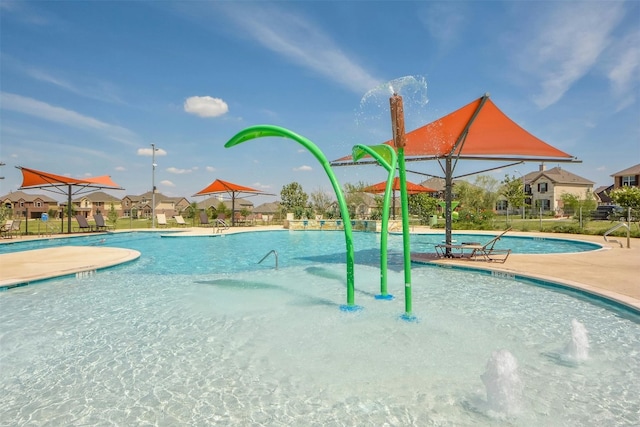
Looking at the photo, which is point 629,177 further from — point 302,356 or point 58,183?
point 58,183

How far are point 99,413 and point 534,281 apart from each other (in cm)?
834

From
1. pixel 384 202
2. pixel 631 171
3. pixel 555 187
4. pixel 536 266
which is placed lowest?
pixel 536 266

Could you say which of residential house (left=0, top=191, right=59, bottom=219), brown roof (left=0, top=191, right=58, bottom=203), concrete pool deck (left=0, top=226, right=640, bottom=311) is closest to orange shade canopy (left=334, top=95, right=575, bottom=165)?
concrete pool deck (left=0, top=226, right=640, bottom=311)

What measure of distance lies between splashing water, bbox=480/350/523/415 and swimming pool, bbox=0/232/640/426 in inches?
3.3

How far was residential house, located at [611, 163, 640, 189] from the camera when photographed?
43.8 m

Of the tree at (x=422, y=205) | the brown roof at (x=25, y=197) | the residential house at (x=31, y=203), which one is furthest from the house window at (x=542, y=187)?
the brown roof at (x=25, y=197)

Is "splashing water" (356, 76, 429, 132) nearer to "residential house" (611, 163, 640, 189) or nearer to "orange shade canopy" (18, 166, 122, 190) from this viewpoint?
"orange shade canopy" (18, 166, 122, 190)

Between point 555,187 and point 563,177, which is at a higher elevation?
point 563,177

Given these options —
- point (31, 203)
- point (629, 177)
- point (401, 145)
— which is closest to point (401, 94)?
point (401, 145)

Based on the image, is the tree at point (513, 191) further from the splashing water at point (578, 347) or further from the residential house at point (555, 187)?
the splashing water at point (578, 347)

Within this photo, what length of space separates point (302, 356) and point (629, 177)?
58.2m

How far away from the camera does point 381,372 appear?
3846mm

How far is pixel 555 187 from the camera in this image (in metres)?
52.9

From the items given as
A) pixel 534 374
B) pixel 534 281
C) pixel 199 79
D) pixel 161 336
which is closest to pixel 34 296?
pixel 161 336
